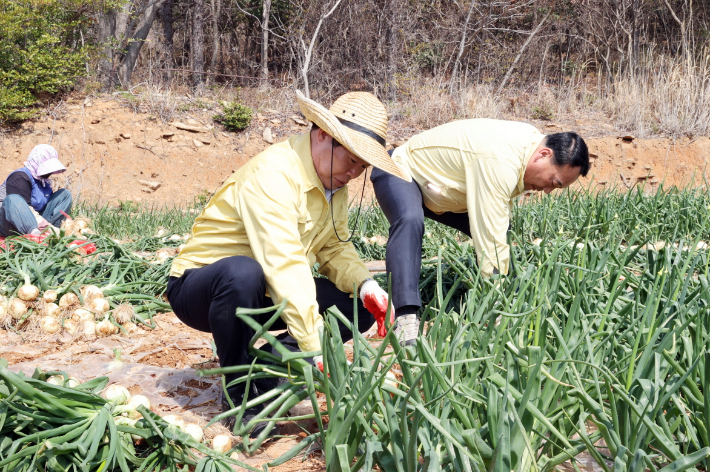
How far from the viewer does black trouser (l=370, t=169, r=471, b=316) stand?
2668 millimetres

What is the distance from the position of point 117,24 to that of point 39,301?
10.2m

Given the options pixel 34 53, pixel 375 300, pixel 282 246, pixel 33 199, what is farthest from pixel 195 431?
pixel 34 53

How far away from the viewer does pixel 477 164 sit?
2.86 meters

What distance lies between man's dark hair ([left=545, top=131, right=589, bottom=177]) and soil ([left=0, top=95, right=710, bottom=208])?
22.9 ft

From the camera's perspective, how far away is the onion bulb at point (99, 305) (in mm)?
3006

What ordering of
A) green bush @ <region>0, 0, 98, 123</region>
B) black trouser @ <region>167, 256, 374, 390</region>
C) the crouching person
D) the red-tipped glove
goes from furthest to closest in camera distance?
green bush @ <region>0, 0, 98, 123</region> → the crouching person → the red-tipped glove → black trouser @ <region>167, 256, 374, 390</region>

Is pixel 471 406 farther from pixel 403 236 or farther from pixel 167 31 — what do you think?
pixel 167 31

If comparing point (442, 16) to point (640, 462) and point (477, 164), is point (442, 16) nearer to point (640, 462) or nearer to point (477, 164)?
point (477, 164)

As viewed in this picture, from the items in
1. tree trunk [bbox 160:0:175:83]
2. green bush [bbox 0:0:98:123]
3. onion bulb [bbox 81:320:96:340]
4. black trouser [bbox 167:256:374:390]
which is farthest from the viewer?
tree trunk [bbox 160:0:175:83]

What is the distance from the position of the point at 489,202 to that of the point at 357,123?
0.97 meters

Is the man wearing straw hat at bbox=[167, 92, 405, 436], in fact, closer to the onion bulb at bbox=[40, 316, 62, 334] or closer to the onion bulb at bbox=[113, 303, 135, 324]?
the onion bulb at bbox=[113, 303, 135, 324]

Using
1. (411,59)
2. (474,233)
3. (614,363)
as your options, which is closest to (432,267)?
(474,233)

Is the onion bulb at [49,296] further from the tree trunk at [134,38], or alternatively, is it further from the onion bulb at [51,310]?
the tree trunk at [134,38]

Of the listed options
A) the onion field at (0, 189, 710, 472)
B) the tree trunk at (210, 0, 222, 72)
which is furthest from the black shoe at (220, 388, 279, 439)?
the tree trunk at (210, 0, 222, 72)
